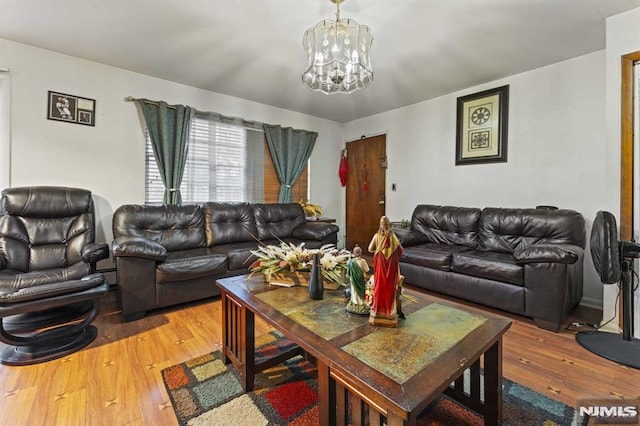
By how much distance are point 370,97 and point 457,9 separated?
1935 mm

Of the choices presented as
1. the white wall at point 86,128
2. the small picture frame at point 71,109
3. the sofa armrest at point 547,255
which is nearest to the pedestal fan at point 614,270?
the sofa armrest at point 547,255

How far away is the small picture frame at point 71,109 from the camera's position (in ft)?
9.36

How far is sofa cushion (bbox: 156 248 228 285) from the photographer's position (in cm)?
246

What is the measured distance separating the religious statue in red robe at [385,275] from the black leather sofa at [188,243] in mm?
1797

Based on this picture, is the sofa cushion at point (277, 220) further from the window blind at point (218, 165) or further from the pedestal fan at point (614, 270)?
the pedestal fan at point (614, 270)

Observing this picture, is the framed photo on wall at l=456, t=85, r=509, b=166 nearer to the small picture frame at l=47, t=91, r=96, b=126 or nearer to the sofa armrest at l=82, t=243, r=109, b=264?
the sofa armrest at l=82, t=243, r=109, b=264

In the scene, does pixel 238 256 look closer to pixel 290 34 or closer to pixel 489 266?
pixel 290 34

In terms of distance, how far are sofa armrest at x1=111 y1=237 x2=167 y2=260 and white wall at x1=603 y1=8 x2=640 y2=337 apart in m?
3.66

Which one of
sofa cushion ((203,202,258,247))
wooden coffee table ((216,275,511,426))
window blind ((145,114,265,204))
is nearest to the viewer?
wooden coffee table ((216,275,511,426))

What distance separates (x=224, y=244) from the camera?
10.9 feet

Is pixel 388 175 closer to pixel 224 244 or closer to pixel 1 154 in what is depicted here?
pixel 224 244

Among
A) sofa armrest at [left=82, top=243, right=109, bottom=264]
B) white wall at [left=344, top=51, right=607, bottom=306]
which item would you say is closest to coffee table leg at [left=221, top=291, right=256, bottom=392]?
sofa armrest at [left=82, top=243, right=109, bottom=264]

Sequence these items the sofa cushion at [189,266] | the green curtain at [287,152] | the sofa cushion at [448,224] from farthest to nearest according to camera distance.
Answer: the green curtain at [287,152]
the sofa cushion at [448,224]
the sofa cushion at [189,266]

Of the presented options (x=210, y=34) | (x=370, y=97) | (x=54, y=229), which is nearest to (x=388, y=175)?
(x=370, y=97)
